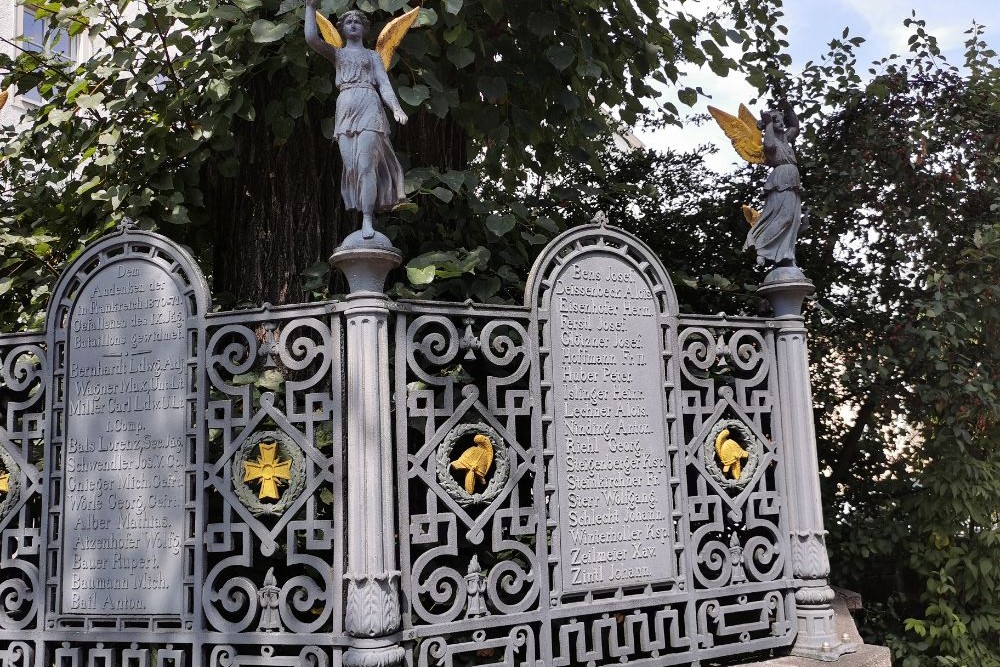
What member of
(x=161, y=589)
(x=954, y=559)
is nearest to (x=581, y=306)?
(x=161, y=589)

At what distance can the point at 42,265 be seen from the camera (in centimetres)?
612

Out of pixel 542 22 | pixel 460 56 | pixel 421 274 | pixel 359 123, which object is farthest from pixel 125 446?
pixel 542 22

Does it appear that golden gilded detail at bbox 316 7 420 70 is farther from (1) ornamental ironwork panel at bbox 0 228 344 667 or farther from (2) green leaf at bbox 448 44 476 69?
(1) ornamental ironwork panel at bbox 0 228 344 667

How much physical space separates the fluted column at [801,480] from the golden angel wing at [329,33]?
110 inches

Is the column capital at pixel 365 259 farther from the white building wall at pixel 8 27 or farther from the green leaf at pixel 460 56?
the white building wall at pixel 8 27

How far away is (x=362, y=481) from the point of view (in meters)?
4.03

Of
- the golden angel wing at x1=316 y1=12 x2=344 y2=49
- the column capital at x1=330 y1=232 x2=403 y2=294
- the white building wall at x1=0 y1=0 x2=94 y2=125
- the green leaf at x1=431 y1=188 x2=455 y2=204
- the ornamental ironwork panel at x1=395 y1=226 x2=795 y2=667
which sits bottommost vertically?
the ornamental ironwork panel at x1=395 y1=226 x2=795 y2=667

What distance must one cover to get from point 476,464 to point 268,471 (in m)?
0.97

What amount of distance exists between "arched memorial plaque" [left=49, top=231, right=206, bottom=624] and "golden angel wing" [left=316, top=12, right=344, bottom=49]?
4.16 feet

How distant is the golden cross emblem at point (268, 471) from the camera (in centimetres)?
427

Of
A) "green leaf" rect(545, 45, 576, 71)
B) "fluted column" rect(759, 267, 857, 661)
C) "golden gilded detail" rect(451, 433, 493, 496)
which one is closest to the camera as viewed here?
"golden gilded detail" rect(451, 433, 493, 496)

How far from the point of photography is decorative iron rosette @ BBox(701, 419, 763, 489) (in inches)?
198

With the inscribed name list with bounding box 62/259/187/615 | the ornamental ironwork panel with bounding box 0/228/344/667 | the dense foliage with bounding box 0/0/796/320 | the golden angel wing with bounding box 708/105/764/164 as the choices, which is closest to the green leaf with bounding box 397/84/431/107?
the dense foliage with bounding box 0/0/796/320

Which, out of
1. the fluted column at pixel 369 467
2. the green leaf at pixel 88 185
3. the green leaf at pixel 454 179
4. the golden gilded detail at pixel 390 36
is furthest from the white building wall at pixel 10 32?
the fluted column at pixel 369 467
